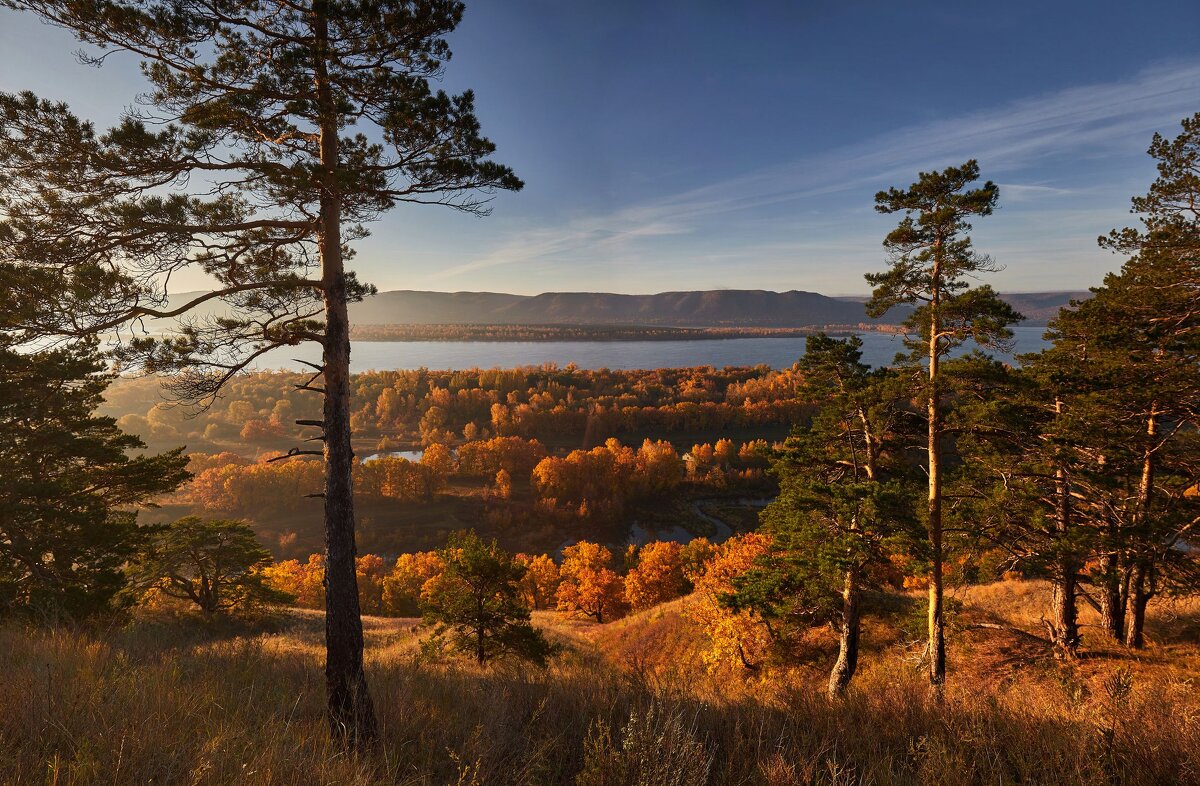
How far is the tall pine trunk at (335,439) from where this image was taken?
5.53 meters

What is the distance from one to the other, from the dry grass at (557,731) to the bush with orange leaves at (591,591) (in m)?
32.3

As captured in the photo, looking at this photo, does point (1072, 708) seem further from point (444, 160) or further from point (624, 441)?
point (624, 441)

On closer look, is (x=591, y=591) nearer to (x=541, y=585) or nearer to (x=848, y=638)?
(x=541, y=585)

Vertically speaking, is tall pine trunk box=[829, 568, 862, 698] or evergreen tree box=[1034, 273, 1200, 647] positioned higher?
evergreen tree box=[1034, 273, 1200, 647]

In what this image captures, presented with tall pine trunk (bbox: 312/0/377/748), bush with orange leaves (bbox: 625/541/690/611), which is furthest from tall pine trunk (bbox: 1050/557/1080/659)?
bush with orange leaves (bbox: 625/541/690/611)

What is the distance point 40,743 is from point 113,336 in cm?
416

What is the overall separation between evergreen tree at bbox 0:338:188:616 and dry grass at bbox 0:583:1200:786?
6.28m

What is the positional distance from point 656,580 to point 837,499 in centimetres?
2773

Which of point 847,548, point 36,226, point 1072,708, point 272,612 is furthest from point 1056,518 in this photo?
point 272,612

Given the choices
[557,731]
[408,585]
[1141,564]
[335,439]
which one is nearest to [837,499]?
[1141,564]

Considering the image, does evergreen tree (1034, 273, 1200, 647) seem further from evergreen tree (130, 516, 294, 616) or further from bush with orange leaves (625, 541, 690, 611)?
bush with orange leaves (625, 541, 690, 611)

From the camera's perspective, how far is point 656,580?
37.5 meters

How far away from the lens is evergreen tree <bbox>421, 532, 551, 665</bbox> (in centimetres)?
1441

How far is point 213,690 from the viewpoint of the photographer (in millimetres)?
4539
